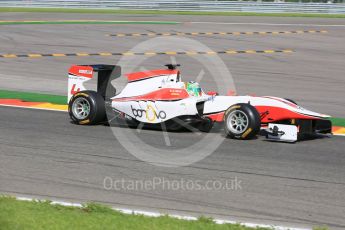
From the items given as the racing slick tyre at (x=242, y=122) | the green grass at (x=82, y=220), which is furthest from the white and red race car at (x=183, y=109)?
the green grass at (x=82, y=220)

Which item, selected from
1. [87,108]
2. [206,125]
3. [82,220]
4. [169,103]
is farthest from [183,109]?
[82,220]

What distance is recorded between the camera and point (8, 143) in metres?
9.95

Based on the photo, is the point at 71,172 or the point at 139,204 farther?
the point at 71,172

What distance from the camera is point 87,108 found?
11.4m

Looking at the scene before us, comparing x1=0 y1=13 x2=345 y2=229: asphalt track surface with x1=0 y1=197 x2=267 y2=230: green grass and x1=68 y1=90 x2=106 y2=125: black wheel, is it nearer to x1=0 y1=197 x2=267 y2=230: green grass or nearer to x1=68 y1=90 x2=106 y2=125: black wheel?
x1=68 y1=90 x2=106 y2=125: black wheel

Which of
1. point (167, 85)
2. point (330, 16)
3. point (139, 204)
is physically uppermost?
point (330, 16)

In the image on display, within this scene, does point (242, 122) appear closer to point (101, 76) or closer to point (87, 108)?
point (87, 108)

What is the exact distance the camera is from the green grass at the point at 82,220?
6.14 meters

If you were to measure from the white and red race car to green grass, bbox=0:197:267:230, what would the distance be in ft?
12.7

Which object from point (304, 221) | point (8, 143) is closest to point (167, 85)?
point (8, 143)

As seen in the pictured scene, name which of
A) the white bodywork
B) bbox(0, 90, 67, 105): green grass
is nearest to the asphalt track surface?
the white bodywork

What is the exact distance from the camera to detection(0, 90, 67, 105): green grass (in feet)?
48.1

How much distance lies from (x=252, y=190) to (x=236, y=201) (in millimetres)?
448

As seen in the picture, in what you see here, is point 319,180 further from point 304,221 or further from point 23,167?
point 23,167
